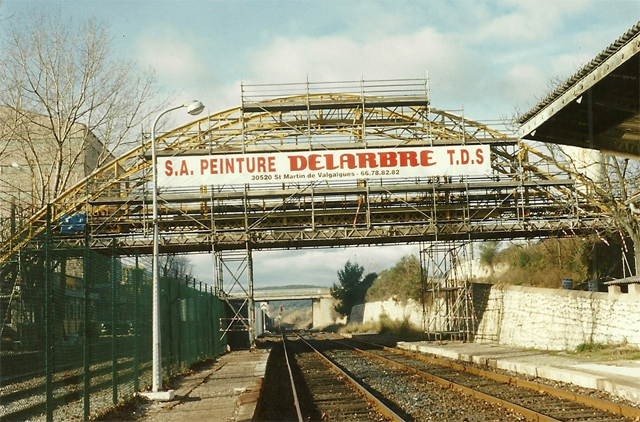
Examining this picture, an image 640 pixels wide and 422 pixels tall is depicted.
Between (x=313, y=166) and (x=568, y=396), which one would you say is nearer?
(x=568, y=396)

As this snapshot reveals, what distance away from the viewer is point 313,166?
31156 mm

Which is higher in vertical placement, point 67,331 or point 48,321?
point 48,321

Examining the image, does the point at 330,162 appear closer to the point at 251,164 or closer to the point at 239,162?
the point at 251,164

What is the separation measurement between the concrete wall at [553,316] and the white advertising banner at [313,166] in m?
6.32

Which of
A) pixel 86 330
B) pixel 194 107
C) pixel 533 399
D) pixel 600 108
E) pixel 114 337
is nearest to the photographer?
pixel 600 108

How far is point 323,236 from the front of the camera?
32562 millimetres

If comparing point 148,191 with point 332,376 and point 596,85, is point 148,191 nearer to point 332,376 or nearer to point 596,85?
point 332,376

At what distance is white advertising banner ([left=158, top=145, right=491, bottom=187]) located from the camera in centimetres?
3095

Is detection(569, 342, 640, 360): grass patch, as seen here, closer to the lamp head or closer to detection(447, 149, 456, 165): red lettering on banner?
the lamp head

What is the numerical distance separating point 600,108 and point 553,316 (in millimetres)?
15590

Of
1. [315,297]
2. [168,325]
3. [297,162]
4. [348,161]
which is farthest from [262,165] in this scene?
[315,297]

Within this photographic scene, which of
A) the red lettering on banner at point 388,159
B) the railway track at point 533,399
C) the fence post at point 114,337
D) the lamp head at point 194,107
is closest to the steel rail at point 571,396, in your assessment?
the railway track at point 533,399

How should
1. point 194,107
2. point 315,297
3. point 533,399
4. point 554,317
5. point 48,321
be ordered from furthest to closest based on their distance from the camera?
point 315,297 < point 554,317 < point 194,107 < point 533,399 < point 48,321

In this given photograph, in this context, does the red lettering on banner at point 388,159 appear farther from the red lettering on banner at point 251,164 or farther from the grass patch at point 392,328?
the grass patch at point 392,328
